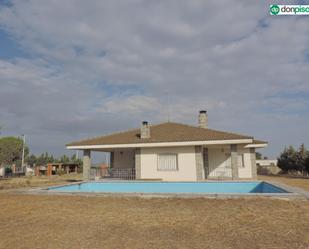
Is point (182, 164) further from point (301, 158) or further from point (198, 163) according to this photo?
point (301, 158)

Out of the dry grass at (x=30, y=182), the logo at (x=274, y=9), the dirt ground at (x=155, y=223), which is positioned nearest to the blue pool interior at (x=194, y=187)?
the dry grass at (x=30, y=182)

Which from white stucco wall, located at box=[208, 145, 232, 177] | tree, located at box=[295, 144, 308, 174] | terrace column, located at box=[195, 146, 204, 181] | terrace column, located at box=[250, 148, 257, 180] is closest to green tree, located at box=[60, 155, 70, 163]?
white stucco wall, located at box=[208, 145, 232, 177]

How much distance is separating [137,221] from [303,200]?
6898 millimetres

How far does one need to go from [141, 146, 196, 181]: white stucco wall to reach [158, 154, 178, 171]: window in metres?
0.29

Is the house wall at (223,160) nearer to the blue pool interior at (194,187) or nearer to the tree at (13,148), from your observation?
the blue pool interior at (194,187)

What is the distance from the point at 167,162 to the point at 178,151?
1.28 metres

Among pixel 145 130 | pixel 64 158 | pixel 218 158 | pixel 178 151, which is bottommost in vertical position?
pixel 218 158

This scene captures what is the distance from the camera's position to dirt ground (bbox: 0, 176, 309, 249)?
6.33 meters

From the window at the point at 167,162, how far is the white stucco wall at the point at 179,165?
11.5 inches

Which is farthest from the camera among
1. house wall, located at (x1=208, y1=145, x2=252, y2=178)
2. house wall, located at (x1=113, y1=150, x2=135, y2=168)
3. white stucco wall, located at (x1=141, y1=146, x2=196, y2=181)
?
house wall, located at (x1=113, y1=150, x2=135, y2=168)

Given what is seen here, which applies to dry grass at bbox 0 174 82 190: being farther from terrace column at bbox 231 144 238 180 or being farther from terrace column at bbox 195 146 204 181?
terrace column at bbox 231 144 238 180

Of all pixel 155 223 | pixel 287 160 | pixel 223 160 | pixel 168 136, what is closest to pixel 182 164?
pixel 168 136

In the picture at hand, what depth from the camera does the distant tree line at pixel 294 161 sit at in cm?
3456

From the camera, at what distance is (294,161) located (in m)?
37.2
